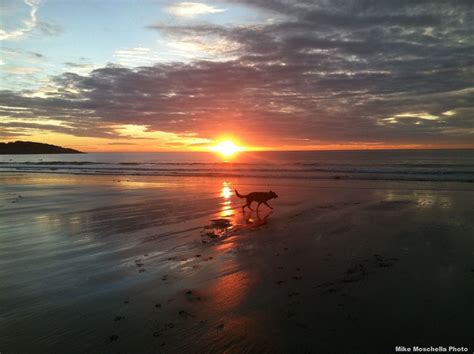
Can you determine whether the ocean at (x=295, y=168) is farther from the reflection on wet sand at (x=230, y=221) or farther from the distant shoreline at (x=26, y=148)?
the distant shoreline at (x=26, y=148)

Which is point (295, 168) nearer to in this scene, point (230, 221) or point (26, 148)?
point (230, 221)

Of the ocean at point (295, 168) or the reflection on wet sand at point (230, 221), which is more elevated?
the ocean at point (295, 168)

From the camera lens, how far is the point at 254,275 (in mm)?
6062

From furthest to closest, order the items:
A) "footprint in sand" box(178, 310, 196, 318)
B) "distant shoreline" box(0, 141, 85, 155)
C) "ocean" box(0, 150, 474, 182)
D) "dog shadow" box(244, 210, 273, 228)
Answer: "distant shoreline" box(0, 141, 85, 155)
"ocean" box(0, 150, 474, 182)
"dog shadow" box(244, 210, 273, 228)
"footprint in sand" box(178, 310, 196, 318)

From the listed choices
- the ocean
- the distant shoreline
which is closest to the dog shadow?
the ocean

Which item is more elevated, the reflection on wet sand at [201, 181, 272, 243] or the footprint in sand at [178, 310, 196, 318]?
the reflection on wet sand at [201, 181, 272, 243]

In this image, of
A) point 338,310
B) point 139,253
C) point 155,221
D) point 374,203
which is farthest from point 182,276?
point 374,203

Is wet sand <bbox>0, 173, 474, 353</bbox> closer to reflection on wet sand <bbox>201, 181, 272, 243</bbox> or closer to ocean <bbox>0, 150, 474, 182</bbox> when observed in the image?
reflection on wet sand <bbox>201, 181, 272, 243</bbox>

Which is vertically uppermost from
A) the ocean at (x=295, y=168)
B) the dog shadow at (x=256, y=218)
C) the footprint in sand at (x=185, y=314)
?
the ocean at (x=295, y=168)

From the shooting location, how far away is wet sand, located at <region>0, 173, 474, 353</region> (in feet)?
13.2

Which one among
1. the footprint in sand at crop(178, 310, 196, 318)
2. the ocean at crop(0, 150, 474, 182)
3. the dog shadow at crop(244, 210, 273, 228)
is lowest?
the footprint in sand at crop(178, 310, 196, 318)

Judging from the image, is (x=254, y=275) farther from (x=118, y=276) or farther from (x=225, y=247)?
(x=118, y=276)

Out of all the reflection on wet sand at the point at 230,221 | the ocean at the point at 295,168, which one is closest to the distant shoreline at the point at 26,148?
the ocean at the point at 295,168

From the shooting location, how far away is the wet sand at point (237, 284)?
4027mm
